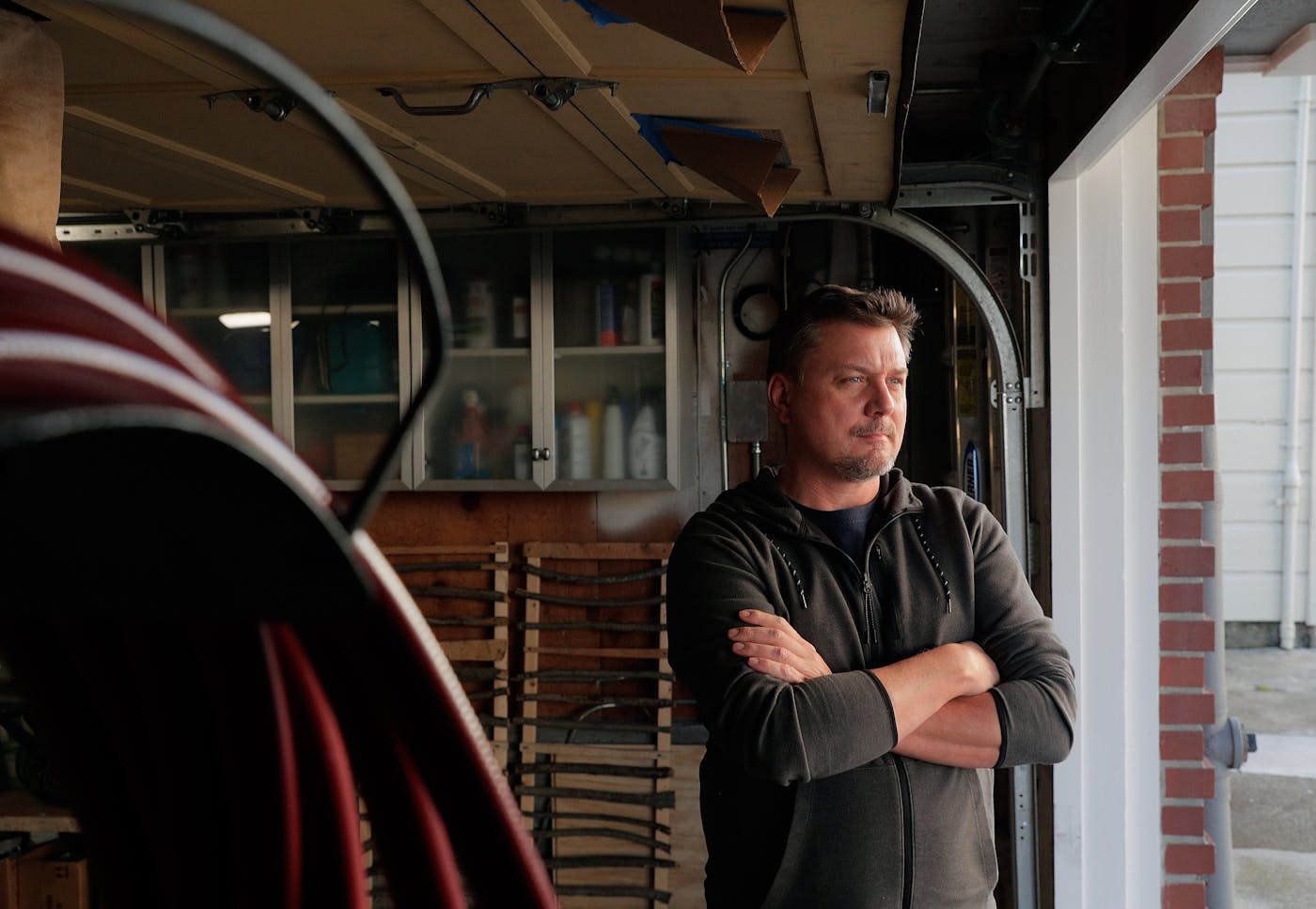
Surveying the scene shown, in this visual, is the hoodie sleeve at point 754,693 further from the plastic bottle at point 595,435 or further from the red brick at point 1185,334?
the plastic bottle at point 595,435

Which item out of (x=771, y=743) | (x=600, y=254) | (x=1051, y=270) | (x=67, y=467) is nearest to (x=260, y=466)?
(x=67, y=467)

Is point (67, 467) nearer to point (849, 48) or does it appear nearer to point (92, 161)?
point (849, 48)

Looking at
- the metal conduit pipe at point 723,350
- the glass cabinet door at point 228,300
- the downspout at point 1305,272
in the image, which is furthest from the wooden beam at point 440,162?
the downspout at point 1305,272

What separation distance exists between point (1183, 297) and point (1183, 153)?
360 mm

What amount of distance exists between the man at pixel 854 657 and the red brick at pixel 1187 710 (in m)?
1.22

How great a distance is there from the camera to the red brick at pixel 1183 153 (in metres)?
2.89

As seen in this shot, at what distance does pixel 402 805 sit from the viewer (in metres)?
0.33

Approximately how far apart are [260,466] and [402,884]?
0.47 ft

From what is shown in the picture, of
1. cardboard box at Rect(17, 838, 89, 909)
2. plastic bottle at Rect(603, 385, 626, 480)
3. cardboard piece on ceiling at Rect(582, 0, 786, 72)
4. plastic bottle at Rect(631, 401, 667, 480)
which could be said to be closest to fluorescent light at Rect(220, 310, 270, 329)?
plastic bottle at Rect(603, 385, 626, 480)

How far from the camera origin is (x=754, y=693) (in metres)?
1.68

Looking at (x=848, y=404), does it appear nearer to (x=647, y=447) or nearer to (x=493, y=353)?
(x=647, y=447)

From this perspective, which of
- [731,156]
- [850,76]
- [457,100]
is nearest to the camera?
[850,76]

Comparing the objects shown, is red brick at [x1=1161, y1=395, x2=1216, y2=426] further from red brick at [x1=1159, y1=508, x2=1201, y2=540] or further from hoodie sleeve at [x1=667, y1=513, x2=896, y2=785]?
hoodie sleeve at [x1=667, y1=513, x2=896, y2=785]

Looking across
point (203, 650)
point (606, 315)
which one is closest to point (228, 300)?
point (606, 315)
